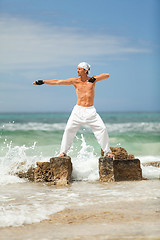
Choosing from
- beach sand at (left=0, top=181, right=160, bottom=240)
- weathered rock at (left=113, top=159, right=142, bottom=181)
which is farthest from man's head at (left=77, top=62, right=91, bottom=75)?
beach sand at (left=0, top=181, right=160, bottom=240)

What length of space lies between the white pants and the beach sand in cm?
191

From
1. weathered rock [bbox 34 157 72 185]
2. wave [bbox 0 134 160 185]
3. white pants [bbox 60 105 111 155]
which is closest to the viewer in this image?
weathered rock [bbox 34 157 72 185]

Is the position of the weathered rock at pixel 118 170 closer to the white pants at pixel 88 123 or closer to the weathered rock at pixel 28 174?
the white pants at pixel 88 123

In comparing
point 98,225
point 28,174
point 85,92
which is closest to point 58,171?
point 28,174

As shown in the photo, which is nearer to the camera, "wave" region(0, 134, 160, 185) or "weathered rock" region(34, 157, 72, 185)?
"weathered rock" region(34, 157, 72, 185)

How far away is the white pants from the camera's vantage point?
6.13 m

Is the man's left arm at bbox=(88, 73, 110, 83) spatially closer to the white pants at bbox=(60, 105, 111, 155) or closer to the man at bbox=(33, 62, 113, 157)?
the man at bbox=(33, 62, 113, 157)

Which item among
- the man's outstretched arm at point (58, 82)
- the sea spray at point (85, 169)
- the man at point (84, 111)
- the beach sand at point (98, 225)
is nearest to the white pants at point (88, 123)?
the man at point (84, 111)

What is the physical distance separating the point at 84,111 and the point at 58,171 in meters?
1.13

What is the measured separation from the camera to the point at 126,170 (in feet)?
20.0

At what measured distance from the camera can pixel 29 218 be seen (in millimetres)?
3812

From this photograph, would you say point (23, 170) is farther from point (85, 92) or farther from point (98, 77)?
point (98, 77)

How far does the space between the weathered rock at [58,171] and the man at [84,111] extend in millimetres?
211

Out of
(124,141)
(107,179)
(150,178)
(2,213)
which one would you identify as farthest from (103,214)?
(124,141)
